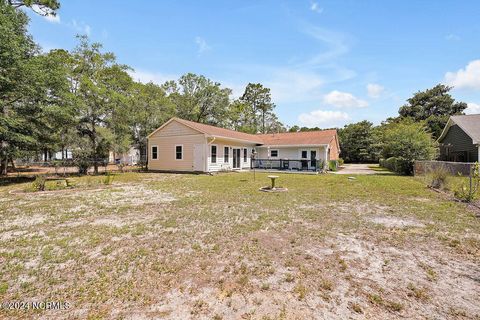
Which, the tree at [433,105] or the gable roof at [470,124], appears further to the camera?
the tree at [433,105]

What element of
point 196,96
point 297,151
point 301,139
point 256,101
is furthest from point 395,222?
point 256,101

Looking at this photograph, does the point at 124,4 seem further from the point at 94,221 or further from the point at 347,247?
the point at 347,247

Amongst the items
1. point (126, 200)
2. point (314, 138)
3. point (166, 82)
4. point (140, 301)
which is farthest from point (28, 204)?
point (166, 82)

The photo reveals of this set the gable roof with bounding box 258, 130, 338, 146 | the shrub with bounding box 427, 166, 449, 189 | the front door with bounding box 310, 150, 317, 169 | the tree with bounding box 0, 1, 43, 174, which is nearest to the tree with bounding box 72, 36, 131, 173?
the tree with bounding box 0, 1, 43, 174

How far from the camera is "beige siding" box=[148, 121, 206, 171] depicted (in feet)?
59.7

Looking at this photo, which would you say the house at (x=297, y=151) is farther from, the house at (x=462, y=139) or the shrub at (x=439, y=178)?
the house at (x=462, y=139)

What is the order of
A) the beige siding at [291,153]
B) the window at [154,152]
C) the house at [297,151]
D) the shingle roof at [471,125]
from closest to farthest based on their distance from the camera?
the shingle roof at [471,125], the window at [154,152], the house at [297,151], the beige siding at [291,153]

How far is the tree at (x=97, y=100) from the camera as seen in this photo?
16828 millimetres

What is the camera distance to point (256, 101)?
43375 millimetres

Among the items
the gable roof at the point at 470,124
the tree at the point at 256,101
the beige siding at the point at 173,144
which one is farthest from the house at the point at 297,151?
the tree at the point at 256,101

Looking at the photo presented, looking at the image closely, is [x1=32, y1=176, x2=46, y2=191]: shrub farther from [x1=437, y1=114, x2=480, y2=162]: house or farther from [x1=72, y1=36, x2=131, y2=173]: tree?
[x1=437, y1=114, x2=480, y2=162]: house

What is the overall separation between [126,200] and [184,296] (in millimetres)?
6111

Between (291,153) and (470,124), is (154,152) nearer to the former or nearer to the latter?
(291,153)

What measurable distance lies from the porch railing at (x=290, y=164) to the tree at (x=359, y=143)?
1995cm
